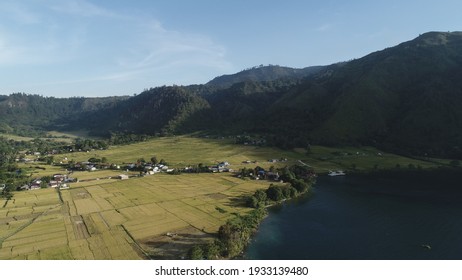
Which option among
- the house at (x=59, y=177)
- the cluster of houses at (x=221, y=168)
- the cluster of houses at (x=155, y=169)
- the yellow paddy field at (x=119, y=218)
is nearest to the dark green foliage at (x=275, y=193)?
the yellow paddy field at (x=119, y=218)

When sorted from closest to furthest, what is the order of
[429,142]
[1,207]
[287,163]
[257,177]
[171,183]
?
[1,207]
[171,183]
[257,177]
[287,163]
[429,142]

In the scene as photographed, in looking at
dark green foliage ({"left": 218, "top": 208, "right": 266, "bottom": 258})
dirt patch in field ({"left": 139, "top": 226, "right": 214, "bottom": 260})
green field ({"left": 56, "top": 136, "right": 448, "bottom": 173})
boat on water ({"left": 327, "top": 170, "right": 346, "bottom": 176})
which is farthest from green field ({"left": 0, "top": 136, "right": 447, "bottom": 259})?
boat on water ({"left": 327, "top": 170, "right": 346, "bottom": 176})

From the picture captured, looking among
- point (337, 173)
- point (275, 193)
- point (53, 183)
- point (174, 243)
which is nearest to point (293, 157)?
point (337, 173)

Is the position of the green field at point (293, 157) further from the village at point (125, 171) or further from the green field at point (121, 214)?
the village at point (125, 171)

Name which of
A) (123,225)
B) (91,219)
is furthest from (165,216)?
(91,219)

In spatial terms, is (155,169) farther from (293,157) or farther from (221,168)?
(293,157)
